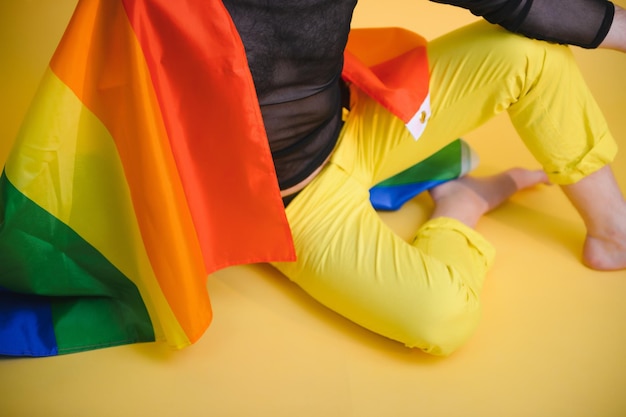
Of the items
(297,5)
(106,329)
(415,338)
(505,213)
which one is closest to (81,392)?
(106,329)

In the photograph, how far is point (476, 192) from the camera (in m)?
1.42

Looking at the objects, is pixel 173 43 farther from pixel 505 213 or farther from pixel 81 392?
pixel 505 213

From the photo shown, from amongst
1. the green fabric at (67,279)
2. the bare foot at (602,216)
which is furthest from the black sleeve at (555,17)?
the green fabric at (67,279)

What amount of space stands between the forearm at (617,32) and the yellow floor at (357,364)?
0.40 meters

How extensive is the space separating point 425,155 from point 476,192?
0.66 ft

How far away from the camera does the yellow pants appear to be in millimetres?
1085

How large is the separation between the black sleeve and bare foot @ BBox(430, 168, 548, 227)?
383mm

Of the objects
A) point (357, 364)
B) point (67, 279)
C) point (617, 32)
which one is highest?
point (617, 32)

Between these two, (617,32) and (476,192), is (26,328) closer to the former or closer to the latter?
(476,192)

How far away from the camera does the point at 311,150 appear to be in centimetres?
115

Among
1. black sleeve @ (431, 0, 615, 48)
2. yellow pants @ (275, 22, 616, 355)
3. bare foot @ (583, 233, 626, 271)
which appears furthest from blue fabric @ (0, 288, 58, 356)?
bare foot @ (583, 233, 626, 271)

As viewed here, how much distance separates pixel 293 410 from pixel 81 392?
318mm

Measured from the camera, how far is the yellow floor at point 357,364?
3.33 feet

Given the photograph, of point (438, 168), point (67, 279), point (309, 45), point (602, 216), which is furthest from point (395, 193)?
point (67, 279)
